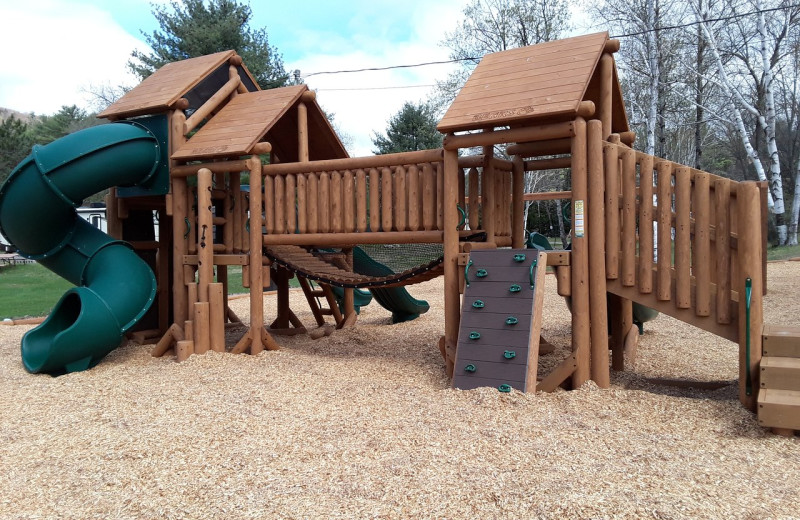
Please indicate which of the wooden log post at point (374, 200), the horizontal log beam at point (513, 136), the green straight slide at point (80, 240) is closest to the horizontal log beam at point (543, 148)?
the horizontal log beam at point (513, 136)

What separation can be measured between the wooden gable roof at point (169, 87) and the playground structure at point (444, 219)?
1.2 inches

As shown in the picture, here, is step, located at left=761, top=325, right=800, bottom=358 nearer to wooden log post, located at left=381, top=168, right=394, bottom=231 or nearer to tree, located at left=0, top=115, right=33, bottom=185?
wooden log post, located at left=381, top=168, right=394, bottom=231

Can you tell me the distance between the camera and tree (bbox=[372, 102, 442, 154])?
29.8m

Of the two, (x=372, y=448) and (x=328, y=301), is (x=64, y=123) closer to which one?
(x=328, y=301)

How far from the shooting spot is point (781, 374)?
155 inches

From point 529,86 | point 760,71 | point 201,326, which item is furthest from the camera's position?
point 760,71

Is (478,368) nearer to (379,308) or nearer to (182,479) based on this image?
(182,479)

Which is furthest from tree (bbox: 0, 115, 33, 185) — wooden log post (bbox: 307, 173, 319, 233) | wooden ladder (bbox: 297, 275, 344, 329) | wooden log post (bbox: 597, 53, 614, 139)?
wooden log post (bbox: 597, 53, 614, 139)

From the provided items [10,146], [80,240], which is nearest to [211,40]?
[10,146]

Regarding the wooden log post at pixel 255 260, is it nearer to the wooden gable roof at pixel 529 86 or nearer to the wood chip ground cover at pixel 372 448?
the wood chip ground cover at pixel 372 448

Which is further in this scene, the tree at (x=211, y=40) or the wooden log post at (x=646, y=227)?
the tree at (x=211, y=40)

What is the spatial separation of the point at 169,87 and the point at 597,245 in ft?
16.8

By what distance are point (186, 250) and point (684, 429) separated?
543 centimetres

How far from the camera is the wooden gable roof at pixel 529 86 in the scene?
4926mm
